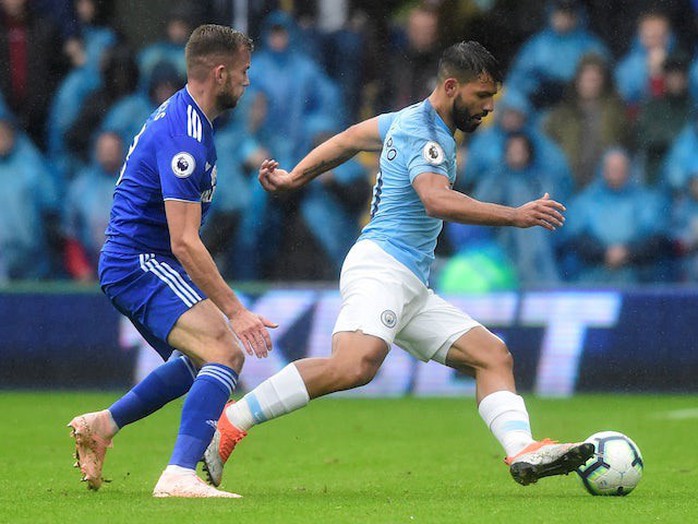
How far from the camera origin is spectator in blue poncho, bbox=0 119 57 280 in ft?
45.0

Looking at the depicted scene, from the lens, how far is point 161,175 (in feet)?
21.5

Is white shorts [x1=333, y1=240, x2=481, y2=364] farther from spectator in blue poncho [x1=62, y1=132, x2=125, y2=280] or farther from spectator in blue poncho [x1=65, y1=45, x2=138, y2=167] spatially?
spectator in blue poncho [x1=65, y1=45, x2=138, y2=167]

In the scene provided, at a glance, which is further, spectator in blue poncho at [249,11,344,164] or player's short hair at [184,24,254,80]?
spectator in blue poncho at [249,11,344,164]

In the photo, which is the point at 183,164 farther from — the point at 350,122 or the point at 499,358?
the point at 350,122

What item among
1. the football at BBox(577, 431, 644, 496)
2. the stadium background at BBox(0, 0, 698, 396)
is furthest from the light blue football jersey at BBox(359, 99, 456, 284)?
the stadium background at BBox(0, 0, 698, 396)

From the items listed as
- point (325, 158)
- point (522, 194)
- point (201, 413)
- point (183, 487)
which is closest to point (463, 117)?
point (325, 158)

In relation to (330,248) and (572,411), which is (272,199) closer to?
(330,248)

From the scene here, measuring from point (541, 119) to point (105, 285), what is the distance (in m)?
7.77

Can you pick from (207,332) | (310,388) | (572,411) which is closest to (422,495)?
(310,388)

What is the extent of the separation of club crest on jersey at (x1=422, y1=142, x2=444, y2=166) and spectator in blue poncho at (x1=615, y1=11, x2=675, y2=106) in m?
7.46

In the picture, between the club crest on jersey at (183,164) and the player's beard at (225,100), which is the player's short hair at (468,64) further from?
the club crest on jersey at (183,164)

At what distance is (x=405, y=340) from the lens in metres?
7.36

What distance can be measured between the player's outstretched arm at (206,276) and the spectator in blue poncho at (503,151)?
24.1 feet

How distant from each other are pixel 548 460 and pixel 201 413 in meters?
1.52
